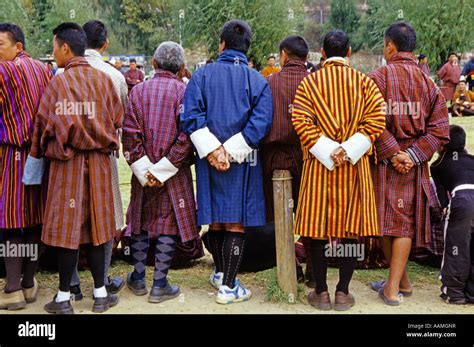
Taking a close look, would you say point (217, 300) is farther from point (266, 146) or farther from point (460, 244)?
point (460, 244)

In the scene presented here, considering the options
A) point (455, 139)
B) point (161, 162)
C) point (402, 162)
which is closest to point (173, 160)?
point (161, 162)

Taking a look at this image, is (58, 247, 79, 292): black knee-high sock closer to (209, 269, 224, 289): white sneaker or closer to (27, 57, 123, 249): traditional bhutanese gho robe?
(27, 57, 123, 249): traditional bhutanese gho robe

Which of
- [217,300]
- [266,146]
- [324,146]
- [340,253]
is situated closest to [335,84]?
[324,146]

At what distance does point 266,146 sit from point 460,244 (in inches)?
60.7

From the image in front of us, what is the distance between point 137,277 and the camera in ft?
15.3

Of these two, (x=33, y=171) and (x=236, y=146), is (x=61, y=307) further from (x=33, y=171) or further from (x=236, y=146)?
(x=236, y=146)

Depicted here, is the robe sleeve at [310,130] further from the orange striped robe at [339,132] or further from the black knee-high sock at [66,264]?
the black knee-high sock at [66,264]

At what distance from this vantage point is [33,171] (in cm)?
411

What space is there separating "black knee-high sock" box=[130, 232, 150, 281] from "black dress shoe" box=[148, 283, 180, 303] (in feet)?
0.72

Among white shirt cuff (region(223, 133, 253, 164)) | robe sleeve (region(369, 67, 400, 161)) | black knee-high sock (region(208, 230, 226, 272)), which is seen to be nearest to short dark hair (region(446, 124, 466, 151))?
robe sleeve (region(369, 67, 400, 161))

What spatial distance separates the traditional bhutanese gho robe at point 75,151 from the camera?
397cm

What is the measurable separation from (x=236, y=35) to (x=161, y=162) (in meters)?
1.05

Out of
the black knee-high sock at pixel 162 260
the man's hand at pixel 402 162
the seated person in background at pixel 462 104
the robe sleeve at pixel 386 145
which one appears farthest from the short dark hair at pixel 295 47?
the seated person in background at pixel 462 104

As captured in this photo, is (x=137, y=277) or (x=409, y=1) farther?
(x=409, y=1)
